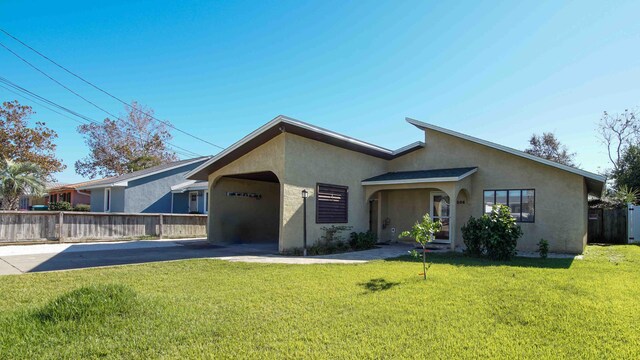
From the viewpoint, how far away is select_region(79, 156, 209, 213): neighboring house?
21.2m

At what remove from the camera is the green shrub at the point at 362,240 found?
13305 mm

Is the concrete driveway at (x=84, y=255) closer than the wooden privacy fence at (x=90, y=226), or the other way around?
the concrete driveway at (x=84, y=255)

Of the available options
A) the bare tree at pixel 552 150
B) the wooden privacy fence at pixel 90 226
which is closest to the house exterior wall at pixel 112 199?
the wooden privacy fence at pixel 90 226

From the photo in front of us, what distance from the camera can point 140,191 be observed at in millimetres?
21750

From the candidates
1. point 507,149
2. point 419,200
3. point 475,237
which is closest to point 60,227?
point 419,200

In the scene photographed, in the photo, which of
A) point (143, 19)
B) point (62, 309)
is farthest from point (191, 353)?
point (143, 19)

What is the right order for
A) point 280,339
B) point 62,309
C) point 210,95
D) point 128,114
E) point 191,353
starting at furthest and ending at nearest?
point 128,114
point 210,95
point 62,309
point 280,339
point 191,353

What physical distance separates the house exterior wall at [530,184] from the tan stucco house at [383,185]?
0.10 feet

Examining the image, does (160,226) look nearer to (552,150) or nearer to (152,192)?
(152,192)

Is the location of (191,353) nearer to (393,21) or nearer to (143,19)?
(393,21)

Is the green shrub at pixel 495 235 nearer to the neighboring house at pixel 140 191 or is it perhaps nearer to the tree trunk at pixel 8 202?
the neighboring house at pixel 140 191

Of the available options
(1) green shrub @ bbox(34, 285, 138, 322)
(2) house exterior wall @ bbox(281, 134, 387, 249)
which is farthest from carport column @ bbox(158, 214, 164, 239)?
(1) green shrub @ bbox(34, 285, 138, 322)

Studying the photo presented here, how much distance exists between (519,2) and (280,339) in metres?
11.2

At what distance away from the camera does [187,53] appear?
17.5 metres
